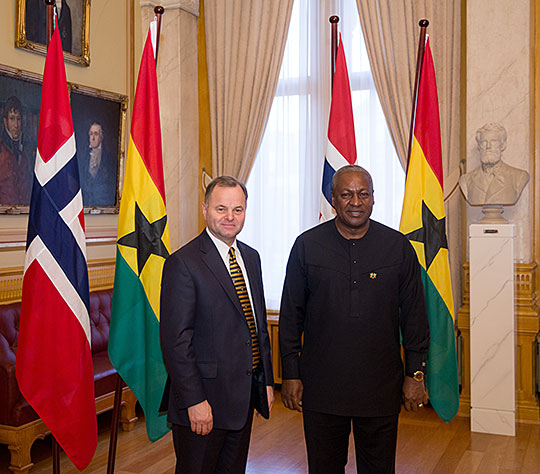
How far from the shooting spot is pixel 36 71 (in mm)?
4926

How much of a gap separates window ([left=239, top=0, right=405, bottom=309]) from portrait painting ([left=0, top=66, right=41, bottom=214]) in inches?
84.3


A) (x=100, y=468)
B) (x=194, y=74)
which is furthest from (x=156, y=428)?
(x=194, y=74)

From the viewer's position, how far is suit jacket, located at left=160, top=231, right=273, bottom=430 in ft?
7.43

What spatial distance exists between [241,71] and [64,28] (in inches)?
66.2

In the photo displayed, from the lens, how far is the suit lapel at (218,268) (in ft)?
7.77

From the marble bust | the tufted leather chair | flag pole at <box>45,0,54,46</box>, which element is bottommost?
the tufted leather chair

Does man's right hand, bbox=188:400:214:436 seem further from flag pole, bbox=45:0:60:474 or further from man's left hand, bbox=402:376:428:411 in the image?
flag pole, bbox=45:0:60:474

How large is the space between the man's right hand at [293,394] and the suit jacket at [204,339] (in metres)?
0.24

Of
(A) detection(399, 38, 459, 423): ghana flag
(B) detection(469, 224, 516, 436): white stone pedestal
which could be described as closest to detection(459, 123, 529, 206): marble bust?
(B) detection(469, 224, 516, 436): white stone pedestal

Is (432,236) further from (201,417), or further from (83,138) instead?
(83,138)

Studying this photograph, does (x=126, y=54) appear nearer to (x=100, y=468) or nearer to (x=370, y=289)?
(x=100, y=468)

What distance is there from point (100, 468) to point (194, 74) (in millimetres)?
3850

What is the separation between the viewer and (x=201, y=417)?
2258 mm

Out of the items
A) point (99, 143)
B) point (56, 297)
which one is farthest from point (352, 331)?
point (99, 143)
